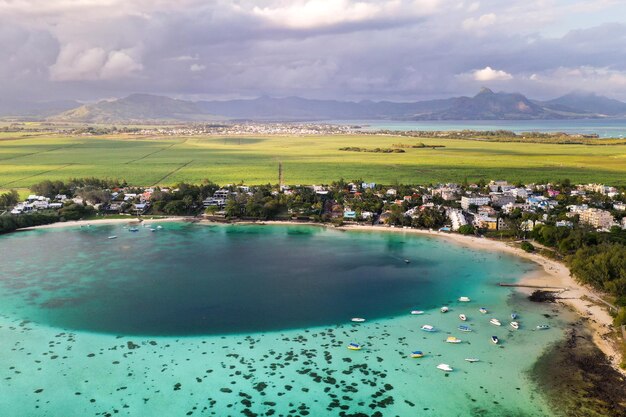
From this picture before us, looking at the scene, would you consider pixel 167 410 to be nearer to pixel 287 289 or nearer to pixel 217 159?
pixel 287 289

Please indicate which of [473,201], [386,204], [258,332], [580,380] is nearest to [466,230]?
[473,201]

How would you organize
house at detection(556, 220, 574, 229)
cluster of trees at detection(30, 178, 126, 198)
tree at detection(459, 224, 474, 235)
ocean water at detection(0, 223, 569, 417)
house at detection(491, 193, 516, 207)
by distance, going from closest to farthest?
ocean water at detection(0, 223, 569, 417), house at detection(556, 220, 574, 229), tree at detection(459, 224, 474, 235), house at detection(491, 193, 516, 207), cluster of trees at detection(30, 178, 126, 198)

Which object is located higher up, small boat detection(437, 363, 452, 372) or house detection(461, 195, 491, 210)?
house detection(461, 195, 491, 210)

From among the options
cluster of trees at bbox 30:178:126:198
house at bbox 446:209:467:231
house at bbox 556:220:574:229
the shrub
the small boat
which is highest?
cluster of trees at bbox 30:178:126:198

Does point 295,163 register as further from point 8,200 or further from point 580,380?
point 580,380

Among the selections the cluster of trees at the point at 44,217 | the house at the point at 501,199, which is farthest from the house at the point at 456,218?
the cluster of trees at the point at 44,217

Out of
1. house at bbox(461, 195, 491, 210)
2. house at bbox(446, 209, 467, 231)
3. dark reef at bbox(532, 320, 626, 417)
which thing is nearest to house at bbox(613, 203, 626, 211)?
house at bbox(461, 195, 491, 210)

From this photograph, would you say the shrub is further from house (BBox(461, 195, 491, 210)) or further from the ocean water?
house (BBox(461, 195, 491, 210))
